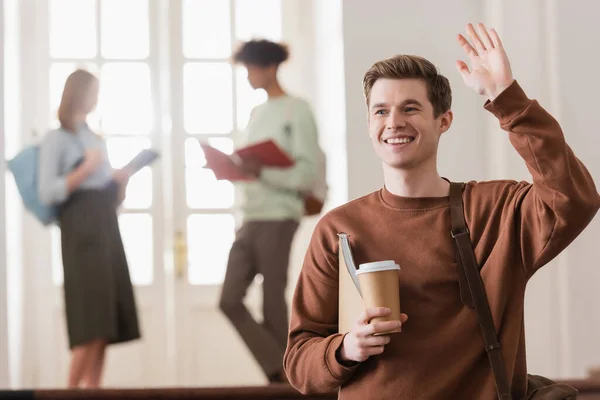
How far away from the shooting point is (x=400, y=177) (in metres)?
1.73

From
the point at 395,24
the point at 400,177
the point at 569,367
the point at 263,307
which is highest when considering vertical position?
the point at 395,24

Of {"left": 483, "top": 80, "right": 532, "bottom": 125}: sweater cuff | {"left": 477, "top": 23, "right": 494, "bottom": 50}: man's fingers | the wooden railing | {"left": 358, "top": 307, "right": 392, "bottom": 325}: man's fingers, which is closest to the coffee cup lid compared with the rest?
{"left": 358, "top": 307, "right": 392, "bottom": 325}: man's fingers

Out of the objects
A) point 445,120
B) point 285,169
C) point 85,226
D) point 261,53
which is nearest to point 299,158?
point 285,169

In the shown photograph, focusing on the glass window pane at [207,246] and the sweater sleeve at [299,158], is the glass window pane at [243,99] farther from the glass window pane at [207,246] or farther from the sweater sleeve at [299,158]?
the sweater sleeve at [299,158]

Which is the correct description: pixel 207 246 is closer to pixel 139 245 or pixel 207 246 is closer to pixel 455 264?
pixel 139 245

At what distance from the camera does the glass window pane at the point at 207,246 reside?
17.3 feet

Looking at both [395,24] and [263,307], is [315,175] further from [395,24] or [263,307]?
[395,24]

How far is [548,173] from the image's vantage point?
5.16 feet

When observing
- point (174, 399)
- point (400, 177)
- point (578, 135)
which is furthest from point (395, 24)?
point (400, 177)

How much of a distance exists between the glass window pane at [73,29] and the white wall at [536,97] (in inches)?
59.6

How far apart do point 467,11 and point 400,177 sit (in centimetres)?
344

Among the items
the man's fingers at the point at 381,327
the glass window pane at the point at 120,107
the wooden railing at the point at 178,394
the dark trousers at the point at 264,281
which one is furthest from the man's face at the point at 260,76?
the man's fingers at the point at 381,327

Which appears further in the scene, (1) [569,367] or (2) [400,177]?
(1) [569,367]

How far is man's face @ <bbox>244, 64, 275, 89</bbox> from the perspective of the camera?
167 inches
